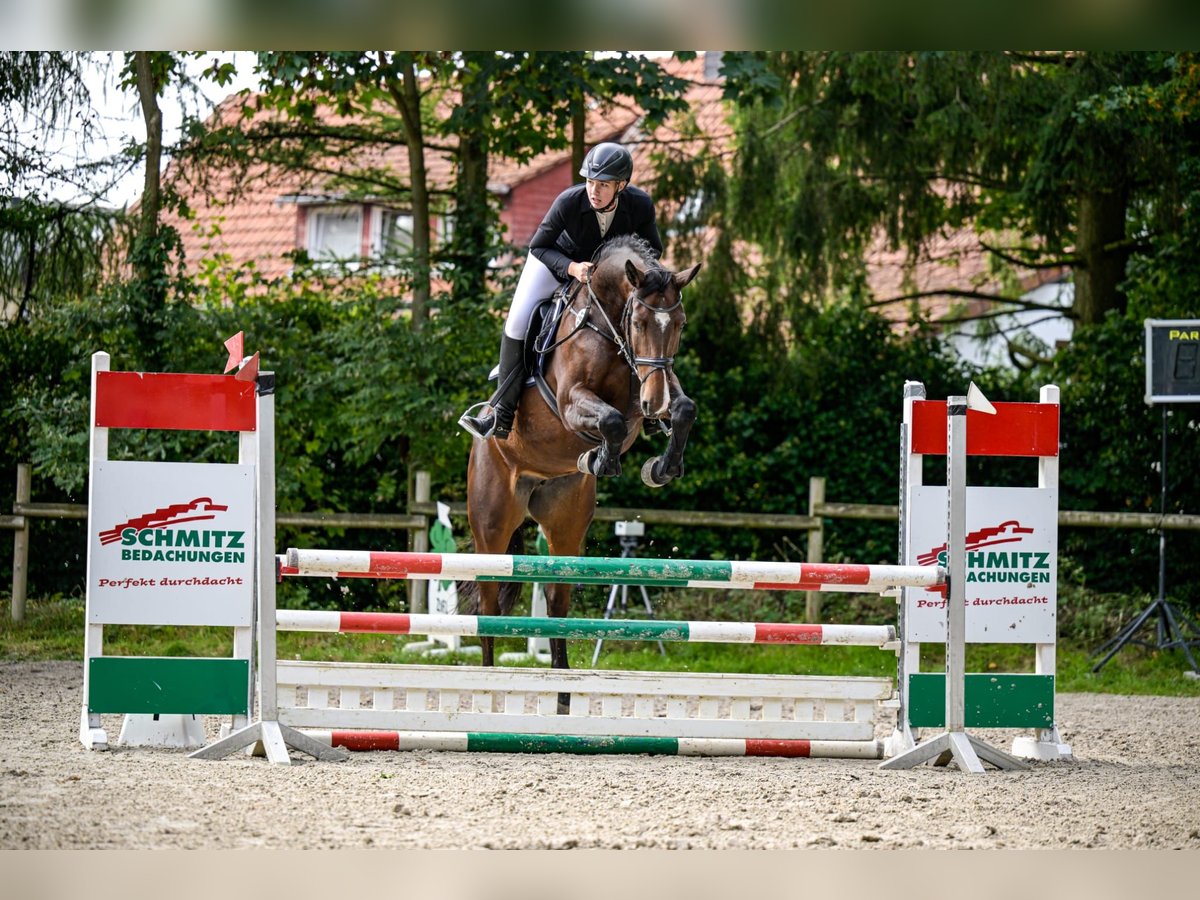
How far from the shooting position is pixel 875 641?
4.54m

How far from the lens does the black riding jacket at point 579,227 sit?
4.84 m

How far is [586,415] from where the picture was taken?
15.2 ft

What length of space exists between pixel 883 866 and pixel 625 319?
2.33 m

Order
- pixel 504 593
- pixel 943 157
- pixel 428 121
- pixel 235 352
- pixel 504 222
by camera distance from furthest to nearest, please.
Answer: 1. pixel 943 157
2. pixel 428 121
3. pixel 504 222
4. pixel 504 593
5. pixel 235 352

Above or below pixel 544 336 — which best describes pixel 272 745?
below

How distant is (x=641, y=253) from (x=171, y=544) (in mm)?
1853

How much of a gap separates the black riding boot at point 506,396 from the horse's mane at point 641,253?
1.69 feet

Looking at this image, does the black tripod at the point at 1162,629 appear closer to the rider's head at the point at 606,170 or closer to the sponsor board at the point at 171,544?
the rider's head at the point at 606,170

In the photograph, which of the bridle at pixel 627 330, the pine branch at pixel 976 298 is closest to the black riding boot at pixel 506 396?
the bridle at pixel 627 330

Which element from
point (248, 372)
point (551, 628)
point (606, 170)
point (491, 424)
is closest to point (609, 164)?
point (606, 170)

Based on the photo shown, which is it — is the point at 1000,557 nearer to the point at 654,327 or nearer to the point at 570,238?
the point at 654,327

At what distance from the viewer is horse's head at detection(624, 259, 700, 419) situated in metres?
4.46

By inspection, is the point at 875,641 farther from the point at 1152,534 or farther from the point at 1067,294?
the point at 1067,294
